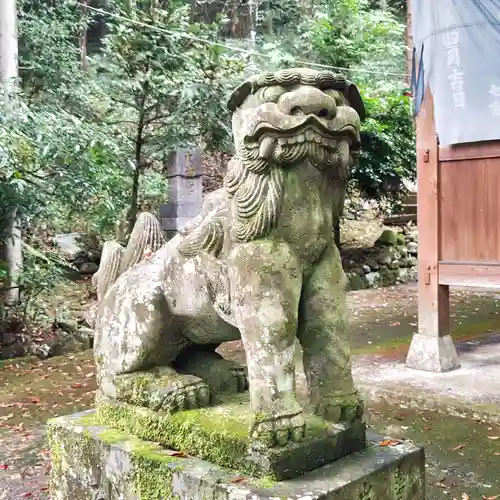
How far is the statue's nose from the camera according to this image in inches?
68.0

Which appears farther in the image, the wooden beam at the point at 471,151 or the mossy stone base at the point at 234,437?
the wooden beam at the point at 471,151

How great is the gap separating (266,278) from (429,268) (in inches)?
132

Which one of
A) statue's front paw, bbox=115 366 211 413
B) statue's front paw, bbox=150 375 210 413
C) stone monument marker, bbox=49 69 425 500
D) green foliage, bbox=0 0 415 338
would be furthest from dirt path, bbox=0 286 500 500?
green foliage, bbox=0 0 415 338

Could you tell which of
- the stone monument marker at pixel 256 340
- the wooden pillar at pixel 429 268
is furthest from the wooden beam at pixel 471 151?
the stone monument marker at pixel 256 340

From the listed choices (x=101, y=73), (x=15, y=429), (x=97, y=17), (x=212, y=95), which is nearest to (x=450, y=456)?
(x=15, y=429)

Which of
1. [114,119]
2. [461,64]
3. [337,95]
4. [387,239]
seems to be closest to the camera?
[337,95]

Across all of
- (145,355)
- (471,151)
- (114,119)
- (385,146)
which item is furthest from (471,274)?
(114,119)

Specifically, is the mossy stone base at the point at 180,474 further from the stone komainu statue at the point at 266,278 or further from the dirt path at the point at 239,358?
the dirt path at the point at 239,358

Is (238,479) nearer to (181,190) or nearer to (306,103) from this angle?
(306,103)

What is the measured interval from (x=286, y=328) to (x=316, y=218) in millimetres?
340

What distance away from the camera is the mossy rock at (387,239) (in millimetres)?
10617

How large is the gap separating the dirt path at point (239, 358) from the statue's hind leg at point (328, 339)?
120 centimetres

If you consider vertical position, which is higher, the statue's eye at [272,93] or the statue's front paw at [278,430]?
the statue's eye at [272,93]

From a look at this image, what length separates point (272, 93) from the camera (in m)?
1.79
